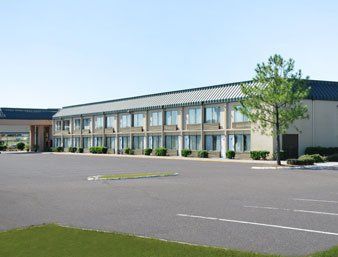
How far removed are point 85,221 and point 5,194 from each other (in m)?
7.15

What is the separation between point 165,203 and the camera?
1458cm

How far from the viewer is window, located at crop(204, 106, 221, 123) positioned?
169ft

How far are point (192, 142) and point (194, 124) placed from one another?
2.15 m

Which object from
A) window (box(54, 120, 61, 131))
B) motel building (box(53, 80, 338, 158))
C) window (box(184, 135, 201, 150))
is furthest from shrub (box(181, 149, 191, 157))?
window (box(54, 120, 61, 131))

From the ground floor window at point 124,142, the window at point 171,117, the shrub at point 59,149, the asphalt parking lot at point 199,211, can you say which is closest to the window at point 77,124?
the shrub at point 59,149

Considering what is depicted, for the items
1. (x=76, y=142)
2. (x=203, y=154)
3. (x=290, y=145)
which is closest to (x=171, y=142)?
(x=203, y=154)

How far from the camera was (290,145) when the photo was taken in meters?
45.0

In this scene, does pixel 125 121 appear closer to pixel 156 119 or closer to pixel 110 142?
pixel 110 142

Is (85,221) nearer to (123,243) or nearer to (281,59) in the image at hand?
(123,243)

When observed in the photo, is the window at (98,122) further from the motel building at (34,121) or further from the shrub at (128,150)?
the motel building at (34,121)

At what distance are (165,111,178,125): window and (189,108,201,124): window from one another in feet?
9.47

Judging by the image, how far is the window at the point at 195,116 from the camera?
54031mm

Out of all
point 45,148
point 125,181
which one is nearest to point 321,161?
point 125,181

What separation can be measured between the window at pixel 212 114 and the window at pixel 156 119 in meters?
8.66
